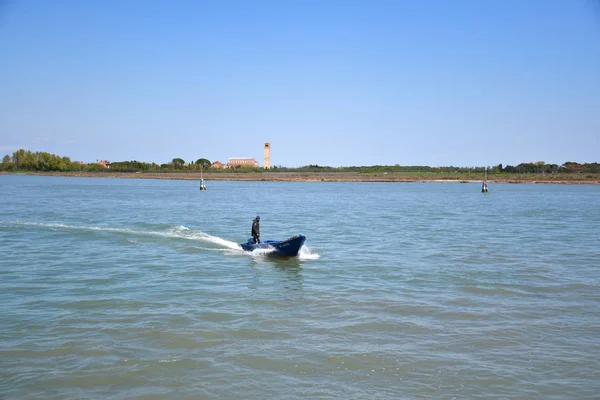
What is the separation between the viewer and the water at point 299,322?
10219mm

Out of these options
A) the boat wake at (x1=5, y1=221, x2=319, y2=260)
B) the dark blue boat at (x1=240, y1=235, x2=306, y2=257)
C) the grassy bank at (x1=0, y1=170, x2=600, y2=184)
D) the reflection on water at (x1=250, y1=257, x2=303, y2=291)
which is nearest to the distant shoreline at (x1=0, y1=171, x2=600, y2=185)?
the grassy bank at (x1=0, y1=170, x2=600, y2=184)

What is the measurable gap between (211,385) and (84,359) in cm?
311

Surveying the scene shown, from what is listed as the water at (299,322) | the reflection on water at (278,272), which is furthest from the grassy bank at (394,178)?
the reflection on water at (278,272)

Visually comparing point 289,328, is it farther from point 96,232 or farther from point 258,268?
point 96,232

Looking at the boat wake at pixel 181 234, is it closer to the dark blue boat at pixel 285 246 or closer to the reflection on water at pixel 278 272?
the dark blue boat at pixel 285 246

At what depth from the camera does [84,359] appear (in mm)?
11195

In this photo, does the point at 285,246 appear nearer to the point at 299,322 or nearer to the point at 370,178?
the point at 299,322

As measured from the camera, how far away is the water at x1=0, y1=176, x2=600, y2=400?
33.5 feet

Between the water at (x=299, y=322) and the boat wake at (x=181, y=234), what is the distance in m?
0.36

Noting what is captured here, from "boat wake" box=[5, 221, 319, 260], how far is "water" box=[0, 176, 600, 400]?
1.17 feet

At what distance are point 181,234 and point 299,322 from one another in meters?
20.8

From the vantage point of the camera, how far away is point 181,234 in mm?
33375

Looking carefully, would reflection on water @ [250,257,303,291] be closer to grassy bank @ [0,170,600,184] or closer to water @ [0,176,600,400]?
water @ [0,176,600,400]

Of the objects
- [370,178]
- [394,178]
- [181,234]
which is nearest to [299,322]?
[181,234]
